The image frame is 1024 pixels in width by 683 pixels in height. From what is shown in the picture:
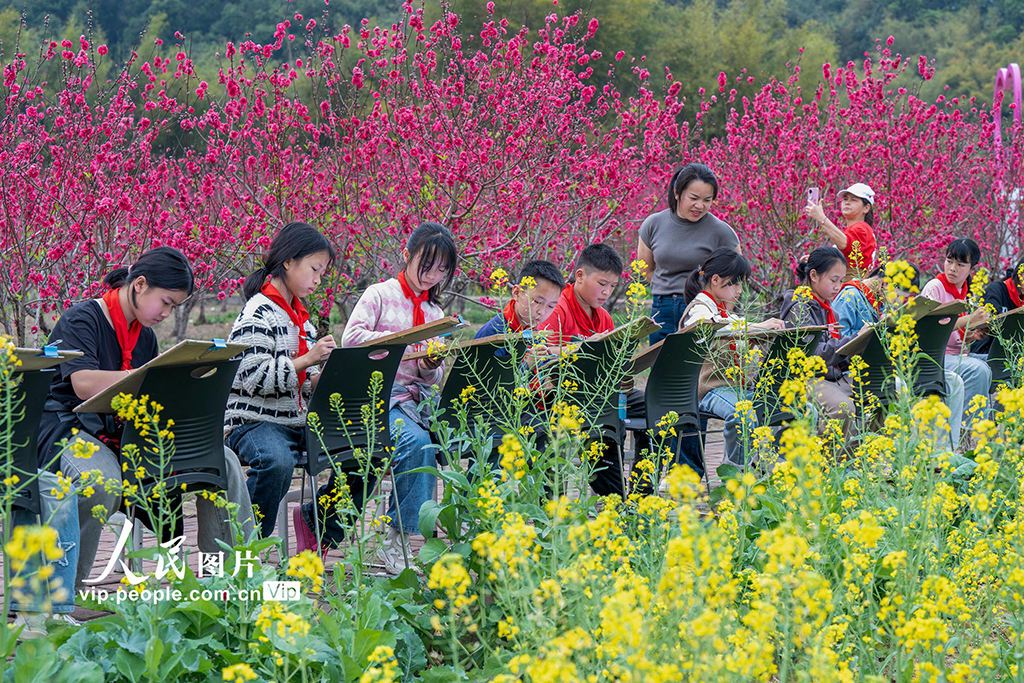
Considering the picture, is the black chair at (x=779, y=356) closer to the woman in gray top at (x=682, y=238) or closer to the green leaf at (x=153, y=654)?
the woman in gray top at (x=682, y=238)

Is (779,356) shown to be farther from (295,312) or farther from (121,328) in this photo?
(121,328)

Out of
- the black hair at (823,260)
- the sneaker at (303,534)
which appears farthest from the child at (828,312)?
the sneaker at (303,534)

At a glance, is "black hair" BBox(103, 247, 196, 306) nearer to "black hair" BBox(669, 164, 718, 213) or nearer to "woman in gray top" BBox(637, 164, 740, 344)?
"woman in gray top" BBox(637, 164, 740, 344)

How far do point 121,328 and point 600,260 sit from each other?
2.07 metres

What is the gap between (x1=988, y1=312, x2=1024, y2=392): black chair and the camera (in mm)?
5613

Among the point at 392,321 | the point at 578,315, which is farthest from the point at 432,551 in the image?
the point at 578,315

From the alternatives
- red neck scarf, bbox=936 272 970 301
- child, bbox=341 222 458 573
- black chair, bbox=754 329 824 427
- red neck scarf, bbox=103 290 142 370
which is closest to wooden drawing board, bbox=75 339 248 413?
red neck scarf, bbox=103 290 142 370

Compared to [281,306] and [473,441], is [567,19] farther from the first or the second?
[473,441]

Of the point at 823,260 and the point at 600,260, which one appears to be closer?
the point at 600,260

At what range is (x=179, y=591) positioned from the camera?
2.54 m

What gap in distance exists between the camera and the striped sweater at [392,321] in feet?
13.6

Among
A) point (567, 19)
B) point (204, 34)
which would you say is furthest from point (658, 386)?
point (204, 34)

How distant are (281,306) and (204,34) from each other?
92.6ft

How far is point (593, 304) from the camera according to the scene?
15.4 ft
